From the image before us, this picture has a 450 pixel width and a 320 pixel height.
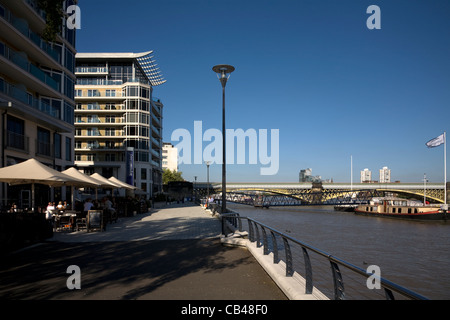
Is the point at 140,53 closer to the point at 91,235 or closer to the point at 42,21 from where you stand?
the point at 42,21

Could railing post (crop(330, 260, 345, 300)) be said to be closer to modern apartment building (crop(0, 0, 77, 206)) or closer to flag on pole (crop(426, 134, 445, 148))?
modern apartment building (crop(0, 0, 77, 206))

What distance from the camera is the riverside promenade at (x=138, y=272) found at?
5.75 m

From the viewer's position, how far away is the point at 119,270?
7.43 meters

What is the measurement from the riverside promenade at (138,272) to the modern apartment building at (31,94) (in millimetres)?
12342

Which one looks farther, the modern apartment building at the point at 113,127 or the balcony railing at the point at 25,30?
the modern apartment building at the point at 113,127

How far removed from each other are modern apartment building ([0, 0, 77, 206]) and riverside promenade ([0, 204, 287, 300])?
12342 millimetres

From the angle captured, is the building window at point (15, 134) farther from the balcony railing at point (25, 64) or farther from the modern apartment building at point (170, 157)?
the modern apartment building at point (170, 157)

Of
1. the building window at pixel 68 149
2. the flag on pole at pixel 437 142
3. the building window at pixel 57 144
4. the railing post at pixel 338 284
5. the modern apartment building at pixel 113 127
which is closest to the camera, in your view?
Answer: the railing post at pixel 338 284

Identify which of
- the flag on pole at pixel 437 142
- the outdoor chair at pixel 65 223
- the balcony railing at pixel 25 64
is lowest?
the outdoor chair at pixel 65 223

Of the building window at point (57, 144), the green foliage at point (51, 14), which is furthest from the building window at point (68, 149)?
the green foliage at point (51, 14)

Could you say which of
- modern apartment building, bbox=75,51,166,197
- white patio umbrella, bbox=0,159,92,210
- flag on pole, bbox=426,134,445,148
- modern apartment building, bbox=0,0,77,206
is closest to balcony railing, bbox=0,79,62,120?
modern apartment building, bbox=0,0,77,206

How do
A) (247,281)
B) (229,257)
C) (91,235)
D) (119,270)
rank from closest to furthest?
(247,281) < (119,270) < (229,257) < (91,235)
